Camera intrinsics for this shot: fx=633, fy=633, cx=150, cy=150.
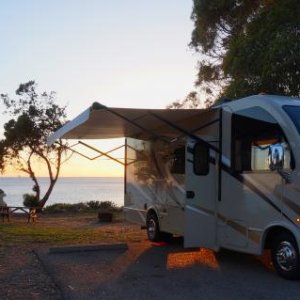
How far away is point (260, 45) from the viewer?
1741 cm

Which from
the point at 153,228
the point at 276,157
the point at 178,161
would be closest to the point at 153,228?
the point at 153,228

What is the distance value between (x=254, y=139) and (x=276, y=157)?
104cm

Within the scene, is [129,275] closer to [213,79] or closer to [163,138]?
[163,138]

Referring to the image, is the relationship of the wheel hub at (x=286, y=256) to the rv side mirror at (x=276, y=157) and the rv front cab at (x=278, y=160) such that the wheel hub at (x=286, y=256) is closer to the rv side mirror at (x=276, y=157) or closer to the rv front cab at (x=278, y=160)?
the rv front cab at (x=278, y=160)

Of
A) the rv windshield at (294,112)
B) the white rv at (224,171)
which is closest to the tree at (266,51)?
the white rv at (224,171)

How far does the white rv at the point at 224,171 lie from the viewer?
9422mm

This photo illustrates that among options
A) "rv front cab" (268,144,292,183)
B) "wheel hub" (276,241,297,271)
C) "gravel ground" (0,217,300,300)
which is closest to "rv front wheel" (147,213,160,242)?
"gravel ground" (0,217,300,300)

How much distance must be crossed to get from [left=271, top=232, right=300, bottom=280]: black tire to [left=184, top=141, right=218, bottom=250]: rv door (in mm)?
1638

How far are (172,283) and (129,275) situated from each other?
35.2 inches

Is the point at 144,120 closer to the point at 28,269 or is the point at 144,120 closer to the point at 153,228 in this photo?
the point at 153,228

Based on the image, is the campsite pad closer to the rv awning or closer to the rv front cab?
the rv front cab

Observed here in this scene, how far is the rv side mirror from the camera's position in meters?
9.27

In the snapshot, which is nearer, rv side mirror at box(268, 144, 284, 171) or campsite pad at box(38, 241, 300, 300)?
campsite pad at box(38, 241, 300, 300)

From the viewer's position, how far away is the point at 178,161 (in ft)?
41.1
